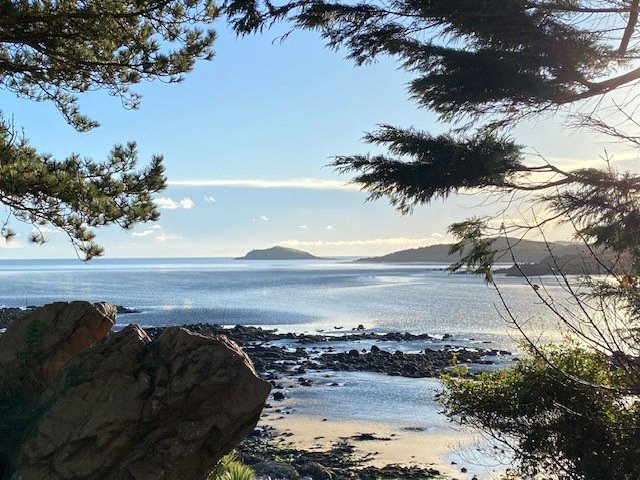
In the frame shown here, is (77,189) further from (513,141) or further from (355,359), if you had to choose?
(355,359)

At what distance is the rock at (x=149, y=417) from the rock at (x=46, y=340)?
166cm

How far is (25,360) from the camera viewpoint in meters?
8.39

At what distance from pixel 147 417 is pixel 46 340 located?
10.0 ft

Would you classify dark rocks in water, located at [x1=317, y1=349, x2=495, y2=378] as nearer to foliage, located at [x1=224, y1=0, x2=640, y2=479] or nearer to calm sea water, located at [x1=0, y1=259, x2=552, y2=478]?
calm sea water, located at [x1=0, y1=259, x2=552, y2=478]

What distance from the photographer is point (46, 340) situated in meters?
8.54

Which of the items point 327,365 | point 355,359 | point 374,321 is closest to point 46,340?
point 327,365

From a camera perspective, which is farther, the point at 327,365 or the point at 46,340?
the point at 327,365

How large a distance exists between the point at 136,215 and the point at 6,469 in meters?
6.38

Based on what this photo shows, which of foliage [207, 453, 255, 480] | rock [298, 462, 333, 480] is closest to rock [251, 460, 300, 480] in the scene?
rock [298, 462, 333, 480]

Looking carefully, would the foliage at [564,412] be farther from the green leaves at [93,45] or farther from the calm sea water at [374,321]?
the green leaves at [93,45]

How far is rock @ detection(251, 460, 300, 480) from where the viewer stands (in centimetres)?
1272

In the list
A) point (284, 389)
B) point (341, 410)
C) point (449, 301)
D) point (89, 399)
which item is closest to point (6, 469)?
point (89, 399)

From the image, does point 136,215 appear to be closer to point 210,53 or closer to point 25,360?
point 210,53

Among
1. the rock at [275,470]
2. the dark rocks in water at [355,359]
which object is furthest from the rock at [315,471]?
the dark rocks in water at [355,359]
